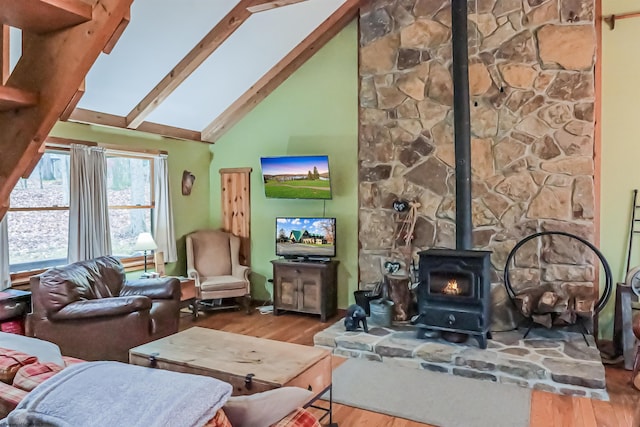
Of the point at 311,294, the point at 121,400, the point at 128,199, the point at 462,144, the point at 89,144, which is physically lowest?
the point at 311,294

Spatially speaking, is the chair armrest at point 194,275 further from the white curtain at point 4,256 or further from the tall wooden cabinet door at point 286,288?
the white curtain at point 4,256

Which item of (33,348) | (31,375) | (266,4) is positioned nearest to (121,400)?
(31,375)

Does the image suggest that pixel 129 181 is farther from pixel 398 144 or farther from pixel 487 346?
pixel 487 346

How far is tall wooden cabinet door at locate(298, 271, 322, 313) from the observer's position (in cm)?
521

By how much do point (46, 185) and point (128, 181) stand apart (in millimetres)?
1007

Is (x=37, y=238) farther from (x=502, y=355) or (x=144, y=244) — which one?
(x=502, y=355)

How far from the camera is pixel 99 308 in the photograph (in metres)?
3.63

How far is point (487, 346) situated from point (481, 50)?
2.79m

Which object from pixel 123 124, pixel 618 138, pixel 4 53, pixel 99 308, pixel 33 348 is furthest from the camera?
pixel 123 124

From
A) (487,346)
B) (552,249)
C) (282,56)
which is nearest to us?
(487,346)

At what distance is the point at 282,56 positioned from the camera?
5305mm

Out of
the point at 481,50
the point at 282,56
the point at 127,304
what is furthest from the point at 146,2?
the point at 481,50

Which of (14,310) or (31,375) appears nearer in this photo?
(31,375)

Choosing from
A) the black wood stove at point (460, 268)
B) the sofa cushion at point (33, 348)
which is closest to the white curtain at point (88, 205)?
the sofa cushion at point (33, 348)
